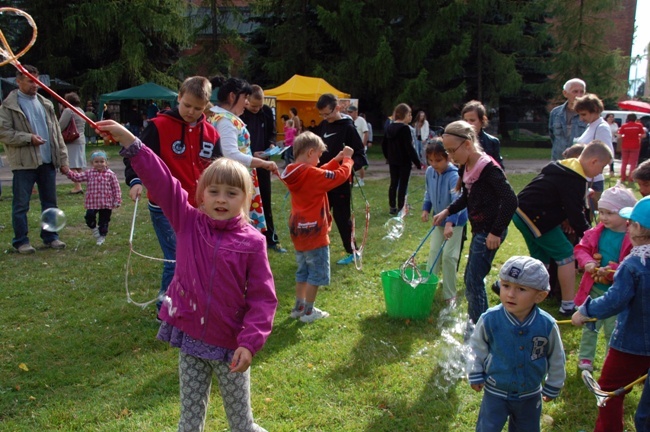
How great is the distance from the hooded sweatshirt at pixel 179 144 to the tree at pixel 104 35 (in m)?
24.3

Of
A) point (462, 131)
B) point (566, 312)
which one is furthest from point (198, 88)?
point (566, 312)

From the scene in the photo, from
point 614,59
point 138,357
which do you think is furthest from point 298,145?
point 614,59

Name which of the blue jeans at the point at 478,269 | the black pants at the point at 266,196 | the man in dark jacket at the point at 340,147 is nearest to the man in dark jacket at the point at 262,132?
the black pants at the point at 266,196

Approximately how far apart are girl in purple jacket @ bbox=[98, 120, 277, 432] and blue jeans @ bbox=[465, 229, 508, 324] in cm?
186

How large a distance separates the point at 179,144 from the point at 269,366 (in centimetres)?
185

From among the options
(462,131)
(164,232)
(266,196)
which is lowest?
(266,196)

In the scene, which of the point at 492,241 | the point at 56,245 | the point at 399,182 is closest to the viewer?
the point at 492,241

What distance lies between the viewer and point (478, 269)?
158 inches

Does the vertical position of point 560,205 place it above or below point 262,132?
below

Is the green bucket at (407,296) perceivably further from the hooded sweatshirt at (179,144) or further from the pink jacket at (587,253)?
the hooded sweatshirt at (179,144)

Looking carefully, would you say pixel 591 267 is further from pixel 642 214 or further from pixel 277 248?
pixel 277 248

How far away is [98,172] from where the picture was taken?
7.84 m

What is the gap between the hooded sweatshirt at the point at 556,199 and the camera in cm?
448

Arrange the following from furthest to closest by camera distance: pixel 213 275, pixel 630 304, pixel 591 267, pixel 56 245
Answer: pixel 56 245 → pixel 591 267 → pixel 630 304 → pixel 213 275
